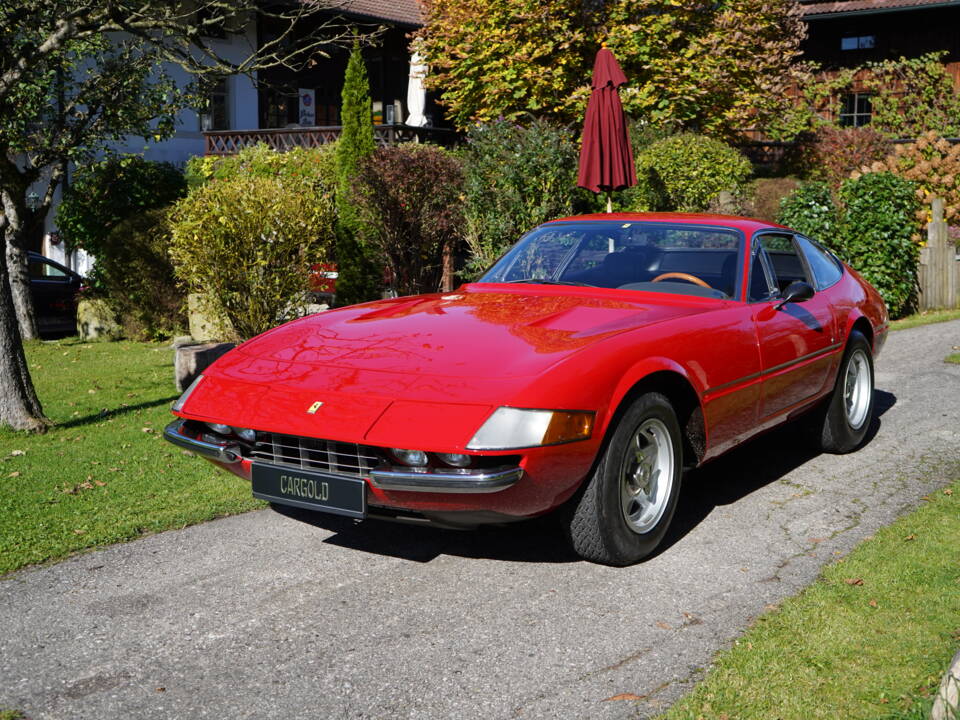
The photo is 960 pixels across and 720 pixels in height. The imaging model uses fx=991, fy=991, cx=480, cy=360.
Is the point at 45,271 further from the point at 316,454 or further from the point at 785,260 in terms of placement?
the point at 316,454

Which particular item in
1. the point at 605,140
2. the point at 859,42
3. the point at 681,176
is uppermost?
the point at 859,42

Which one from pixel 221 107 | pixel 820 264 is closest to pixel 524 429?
pixel 820 264

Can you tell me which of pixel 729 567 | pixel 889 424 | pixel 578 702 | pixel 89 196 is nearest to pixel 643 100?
pixel 89 196

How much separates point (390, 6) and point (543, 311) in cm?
2489

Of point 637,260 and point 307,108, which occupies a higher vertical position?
point 307,108

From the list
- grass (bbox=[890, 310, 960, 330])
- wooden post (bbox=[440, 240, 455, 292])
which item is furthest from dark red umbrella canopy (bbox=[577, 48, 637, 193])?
grass (bbox=[890, 310, 960, 330])

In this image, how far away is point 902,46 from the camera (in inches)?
1218

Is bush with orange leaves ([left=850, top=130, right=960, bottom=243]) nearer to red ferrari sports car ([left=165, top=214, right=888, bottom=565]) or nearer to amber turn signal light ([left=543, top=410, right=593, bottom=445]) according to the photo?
red ferrari sports car ([left=165, top=214, right=888, bottom=565])

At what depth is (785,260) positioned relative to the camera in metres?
6.36

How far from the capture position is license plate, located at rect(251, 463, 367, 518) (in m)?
3.99

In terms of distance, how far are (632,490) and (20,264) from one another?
470 inches

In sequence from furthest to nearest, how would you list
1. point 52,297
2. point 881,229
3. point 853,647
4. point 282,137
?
1. point 282,137
2. point 52,297
3. point 881,229
4. point 853,647

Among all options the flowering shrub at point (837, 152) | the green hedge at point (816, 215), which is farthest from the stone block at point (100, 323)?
the flowering shrub at point (837, 152)

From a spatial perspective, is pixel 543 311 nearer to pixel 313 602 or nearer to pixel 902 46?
pixel 313 602
